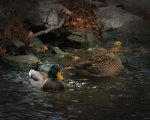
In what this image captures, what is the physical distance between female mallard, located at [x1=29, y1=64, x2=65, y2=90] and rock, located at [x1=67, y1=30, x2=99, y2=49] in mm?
6141

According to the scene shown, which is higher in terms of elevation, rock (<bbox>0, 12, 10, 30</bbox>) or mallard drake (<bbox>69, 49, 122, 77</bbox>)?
rock (<bbox>0, 12, 10, 30</bbox>)

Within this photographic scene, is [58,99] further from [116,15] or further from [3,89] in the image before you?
[116,15]

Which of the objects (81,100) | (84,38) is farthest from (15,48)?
(81,100)

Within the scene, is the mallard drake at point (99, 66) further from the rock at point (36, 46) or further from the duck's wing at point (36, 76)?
the rock at point (36, 46)

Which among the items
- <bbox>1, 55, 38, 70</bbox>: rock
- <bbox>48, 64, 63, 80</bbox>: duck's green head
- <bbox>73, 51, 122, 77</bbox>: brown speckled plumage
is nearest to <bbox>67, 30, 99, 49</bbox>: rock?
<bbox>1, 55, 38, 70</bbox>: rock

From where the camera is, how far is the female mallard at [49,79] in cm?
702

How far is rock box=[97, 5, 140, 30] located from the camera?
14.9 meters

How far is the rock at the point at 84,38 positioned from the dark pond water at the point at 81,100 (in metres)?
5.47

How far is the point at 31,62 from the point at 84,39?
15.7 ft

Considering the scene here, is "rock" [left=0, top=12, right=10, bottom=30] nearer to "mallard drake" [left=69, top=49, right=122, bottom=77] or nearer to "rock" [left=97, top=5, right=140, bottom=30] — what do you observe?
"mallard drake" [left=69, top=49, right=122, bottom=77]

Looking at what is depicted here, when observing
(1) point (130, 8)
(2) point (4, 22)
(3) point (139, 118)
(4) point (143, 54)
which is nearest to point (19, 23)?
(2) point (4, 22)

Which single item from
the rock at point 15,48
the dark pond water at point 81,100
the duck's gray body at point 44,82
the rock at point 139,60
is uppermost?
the rock at point 15,48

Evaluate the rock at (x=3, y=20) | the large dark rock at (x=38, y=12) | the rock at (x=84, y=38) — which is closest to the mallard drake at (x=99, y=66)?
the rock at (x=3, y=20)

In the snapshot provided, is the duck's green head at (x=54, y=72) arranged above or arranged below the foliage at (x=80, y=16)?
below
